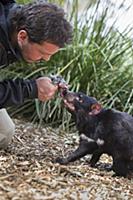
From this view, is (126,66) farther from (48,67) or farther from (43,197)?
(43,197)

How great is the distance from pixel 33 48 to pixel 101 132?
812 millimetres

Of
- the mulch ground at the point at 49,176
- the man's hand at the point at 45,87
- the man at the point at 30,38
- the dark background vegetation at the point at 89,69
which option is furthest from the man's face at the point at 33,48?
the dark background vegetation at the point at 89,69

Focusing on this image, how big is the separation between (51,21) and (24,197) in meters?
0.75

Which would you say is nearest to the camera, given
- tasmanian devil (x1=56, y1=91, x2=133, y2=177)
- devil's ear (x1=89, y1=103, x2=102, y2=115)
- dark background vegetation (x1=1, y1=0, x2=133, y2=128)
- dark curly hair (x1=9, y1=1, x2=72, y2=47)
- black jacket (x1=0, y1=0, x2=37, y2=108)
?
dark curly hair (x1=9, y1=1, x2=72, y2=47)

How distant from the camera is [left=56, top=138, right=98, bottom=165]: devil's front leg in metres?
2.97

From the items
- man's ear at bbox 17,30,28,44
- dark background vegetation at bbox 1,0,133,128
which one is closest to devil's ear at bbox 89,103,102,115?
dark background vegetation at bbox 1,0,133,128

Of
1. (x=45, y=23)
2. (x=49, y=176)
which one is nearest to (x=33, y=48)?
(x=45, y=23)

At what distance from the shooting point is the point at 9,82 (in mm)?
2600

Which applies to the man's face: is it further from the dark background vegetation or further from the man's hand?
the dark background vegetation

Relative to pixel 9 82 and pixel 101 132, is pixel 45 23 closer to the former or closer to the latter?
pixel 9 82

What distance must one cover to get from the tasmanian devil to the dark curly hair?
30.2 inches

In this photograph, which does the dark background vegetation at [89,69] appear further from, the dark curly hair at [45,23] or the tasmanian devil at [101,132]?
the dark curly hair at [45,23]

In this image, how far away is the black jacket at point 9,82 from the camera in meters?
2.43

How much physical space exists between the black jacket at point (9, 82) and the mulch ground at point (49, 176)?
12.4 inches
